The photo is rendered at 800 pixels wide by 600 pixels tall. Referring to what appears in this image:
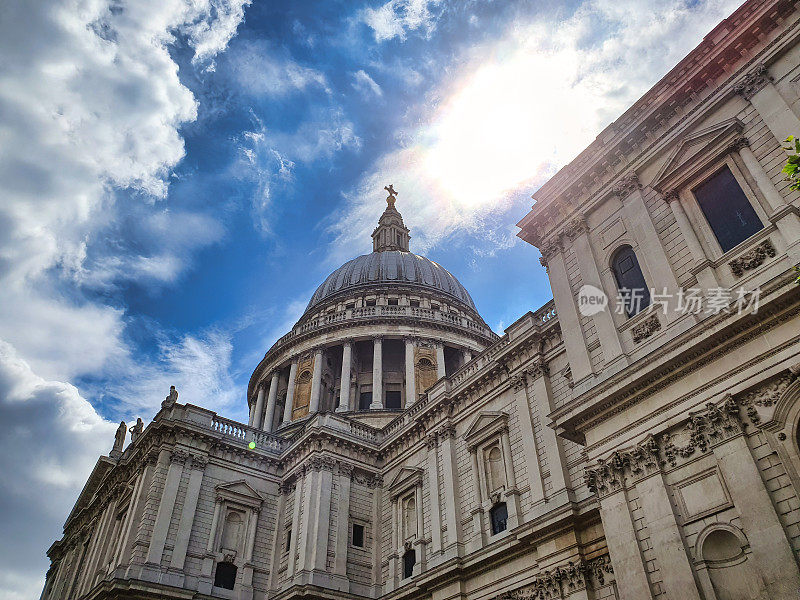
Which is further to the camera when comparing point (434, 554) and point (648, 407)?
point (434, 554)

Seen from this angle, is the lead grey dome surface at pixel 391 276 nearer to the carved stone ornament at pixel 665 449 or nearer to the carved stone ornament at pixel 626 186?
the carved stone ornament at pixel 626 186

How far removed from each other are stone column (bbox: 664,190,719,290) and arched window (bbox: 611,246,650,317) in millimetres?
1598

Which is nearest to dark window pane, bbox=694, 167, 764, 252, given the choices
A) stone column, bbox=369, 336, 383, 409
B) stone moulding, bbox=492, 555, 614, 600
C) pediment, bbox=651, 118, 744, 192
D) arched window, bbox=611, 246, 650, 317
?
pediment, bbox=651, 118, 744, 192

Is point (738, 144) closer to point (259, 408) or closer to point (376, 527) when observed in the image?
point (376, 527)

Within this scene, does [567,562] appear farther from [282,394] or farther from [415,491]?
[282,394]

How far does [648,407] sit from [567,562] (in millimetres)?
6937

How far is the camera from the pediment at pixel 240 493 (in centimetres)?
2925

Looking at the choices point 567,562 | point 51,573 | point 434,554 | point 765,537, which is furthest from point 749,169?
point 51,573

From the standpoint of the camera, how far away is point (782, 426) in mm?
12055

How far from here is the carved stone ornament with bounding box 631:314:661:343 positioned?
51.4ft

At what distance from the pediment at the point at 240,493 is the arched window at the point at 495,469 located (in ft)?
40.6

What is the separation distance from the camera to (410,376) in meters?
42.4

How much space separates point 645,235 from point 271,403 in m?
34.9

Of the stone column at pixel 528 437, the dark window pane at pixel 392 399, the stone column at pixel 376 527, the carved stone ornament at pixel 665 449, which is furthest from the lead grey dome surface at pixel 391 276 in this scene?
the carved stone ornament at pixel 665 449
